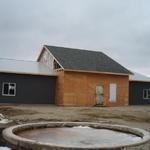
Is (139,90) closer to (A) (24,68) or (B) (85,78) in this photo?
(B) (85,78)

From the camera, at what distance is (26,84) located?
31031 millimetres

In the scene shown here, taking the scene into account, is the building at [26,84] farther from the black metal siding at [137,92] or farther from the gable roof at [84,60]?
the black metal siding at [137,92]

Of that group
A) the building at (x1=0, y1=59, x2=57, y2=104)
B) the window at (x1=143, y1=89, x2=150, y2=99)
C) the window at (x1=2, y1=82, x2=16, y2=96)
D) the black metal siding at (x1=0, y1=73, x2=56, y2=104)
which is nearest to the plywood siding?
the black metal siding at (x1=0, y1=73, x2=56, y2=104)

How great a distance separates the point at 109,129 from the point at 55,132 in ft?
8.49

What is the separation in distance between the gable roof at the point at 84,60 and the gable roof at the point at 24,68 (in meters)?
1.66

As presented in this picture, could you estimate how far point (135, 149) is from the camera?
34.9 ft

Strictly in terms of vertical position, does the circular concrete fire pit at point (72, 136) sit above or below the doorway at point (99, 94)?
below

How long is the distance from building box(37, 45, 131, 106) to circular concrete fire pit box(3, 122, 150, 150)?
1436cm

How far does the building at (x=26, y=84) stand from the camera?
30328 millimetres

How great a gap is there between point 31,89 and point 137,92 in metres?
12.3

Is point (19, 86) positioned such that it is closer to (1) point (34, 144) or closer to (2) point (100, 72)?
(2) point (100, 72)

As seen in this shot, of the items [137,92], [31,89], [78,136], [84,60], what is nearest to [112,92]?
[84,60]

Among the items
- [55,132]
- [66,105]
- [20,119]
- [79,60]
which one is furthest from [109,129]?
[79,60]

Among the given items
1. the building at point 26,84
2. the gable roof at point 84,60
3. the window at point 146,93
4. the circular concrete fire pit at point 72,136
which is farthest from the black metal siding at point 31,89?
the circular concrete fire pit at point 72,136
